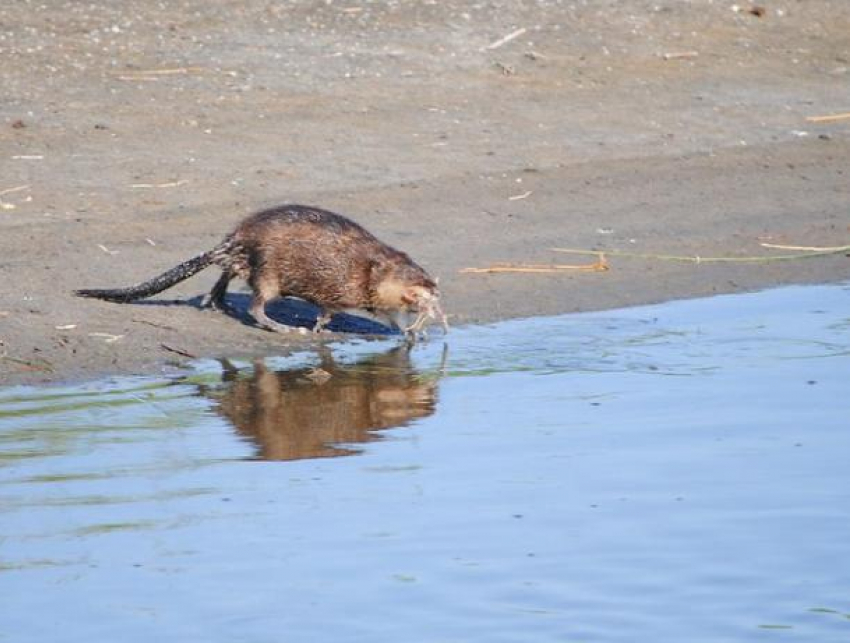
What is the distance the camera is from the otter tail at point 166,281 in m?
9.23

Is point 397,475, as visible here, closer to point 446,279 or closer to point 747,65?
point 446,279

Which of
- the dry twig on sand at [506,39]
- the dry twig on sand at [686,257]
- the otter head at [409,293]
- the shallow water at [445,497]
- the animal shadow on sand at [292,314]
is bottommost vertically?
the shallow water at [445,497]

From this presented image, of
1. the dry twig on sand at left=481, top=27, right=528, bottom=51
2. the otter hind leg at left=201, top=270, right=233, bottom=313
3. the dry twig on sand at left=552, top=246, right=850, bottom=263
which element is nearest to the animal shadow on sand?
the otter hind leg at left=201, top=270, right=233, bottom=313

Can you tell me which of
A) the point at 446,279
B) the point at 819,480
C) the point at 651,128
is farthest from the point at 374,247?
the point at 651,128

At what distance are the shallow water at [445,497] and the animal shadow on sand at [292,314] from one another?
291 millimetres

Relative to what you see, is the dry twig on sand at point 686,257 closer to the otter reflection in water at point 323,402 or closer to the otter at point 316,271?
the otter at point 316,271

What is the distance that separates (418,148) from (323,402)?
3867mm

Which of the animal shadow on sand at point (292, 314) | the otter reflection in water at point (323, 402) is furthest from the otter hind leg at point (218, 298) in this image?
the otter reflection in water at point (323, 402)

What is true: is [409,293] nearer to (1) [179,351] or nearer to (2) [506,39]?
(1) [179,351]

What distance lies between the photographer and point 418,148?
38.7ft

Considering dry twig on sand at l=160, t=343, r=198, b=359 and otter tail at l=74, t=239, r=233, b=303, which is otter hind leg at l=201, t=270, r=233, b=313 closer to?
otter tail at l=74, t=239, r=233, b=303

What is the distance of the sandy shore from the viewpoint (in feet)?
32.5

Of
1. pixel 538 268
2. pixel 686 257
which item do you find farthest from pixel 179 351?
pixel 686 257

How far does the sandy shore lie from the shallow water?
0.84 m
